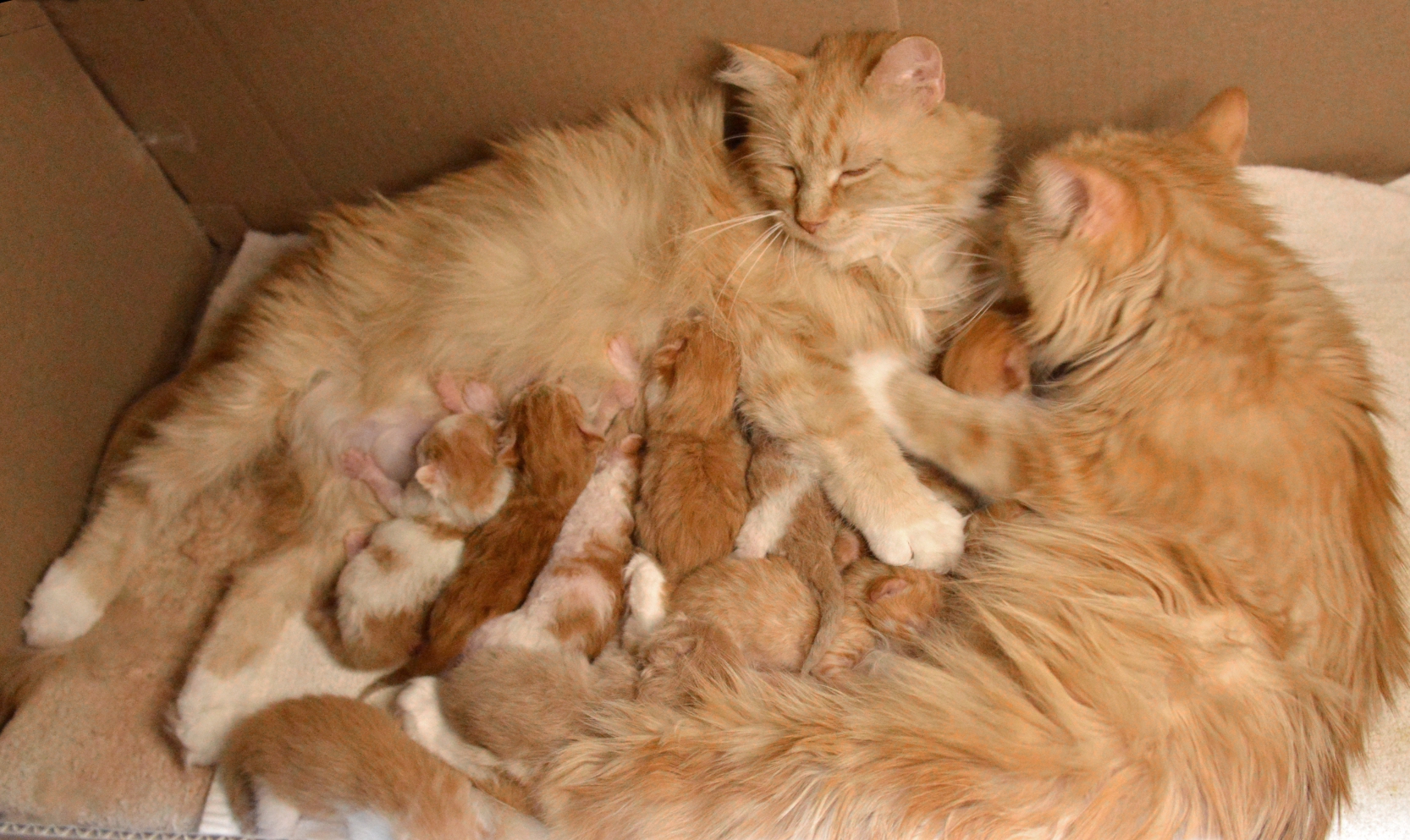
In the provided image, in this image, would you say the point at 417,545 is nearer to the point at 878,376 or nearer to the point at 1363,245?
the point at 878,376

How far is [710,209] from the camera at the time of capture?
192 cm

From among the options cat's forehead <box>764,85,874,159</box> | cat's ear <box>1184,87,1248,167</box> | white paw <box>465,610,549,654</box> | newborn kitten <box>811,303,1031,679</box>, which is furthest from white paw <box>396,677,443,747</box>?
cat's ear <box>1184,87,1248,167</box>

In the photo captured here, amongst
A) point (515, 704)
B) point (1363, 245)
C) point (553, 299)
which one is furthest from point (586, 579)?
point (1363, 245)

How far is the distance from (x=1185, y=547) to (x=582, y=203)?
1.33m

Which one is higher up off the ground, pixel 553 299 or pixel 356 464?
pixel 553 299

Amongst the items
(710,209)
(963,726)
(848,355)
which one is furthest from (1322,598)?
(710,209)

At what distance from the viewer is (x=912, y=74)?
1678 mm

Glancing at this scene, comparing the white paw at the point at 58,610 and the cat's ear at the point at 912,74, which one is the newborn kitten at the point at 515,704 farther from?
the cat's ear at the point at 912,74

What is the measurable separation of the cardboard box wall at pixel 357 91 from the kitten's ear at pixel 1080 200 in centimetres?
64

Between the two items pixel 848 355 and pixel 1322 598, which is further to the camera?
pixel 848 355

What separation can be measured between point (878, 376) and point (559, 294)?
2.25 feet

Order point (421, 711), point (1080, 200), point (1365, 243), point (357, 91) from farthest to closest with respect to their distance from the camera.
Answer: point (1365, 243), point (357, 91), point (421, 711), point (1080, 200)

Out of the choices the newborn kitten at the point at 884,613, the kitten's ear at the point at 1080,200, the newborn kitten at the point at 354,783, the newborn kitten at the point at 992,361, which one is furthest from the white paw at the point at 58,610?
the kitten's ear at the point at 1080,200

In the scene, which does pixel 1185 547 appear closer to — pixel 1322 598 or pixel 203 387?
pixel 1322 598
